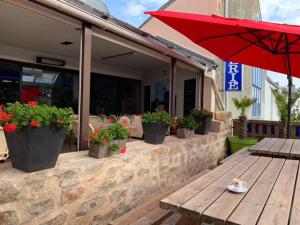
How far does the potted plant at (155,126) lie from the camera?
433cm

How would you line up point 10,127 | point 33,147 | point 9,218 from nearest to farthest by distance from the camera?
point 9,218 → point 10,127 → point 33,147

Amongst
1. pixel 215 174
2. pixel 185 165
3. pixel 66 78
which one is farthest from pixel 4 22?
pixel 215 174

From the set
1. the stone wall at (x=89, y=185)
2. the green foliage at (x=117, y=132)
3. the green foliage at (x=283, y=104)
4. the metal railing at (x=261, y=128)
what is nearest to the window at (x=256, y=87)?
the green foliage at (x=283, y=104)

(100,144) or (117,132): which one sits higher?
(117,132)

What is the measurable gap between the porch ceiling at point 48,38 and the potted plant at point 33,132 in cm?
260

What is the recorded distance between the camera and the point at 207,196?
1.95m

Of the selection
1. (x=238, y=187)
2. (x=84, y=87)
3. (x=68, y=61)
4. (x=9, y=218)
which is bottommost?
(x=9, y=218)

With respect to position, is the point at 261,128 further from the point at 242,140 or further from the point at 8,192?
the point at 8,192

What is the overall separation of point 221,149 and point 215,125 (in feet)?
2.36

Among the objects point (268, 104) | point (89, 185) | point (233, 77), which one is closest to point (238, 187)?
point (89, 185)

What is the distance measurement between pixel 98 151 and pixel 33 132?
959 millimetres

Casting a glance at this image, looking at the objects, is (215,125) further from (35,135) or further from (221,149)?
(35,135)

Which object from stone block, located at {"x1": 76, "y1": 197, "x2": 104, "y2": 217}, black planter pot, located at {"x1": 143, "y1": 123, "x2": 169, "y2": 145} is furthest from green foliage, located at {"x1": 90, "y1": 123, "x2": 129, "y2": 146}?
black planter pot, located at {"x1": 143, "y1": 123, "x2": 169, "y2": 145}

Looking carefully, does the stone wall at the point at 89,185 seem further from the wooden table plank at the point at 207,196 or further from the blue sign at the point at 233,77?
the blue sign at the point at 233,77
